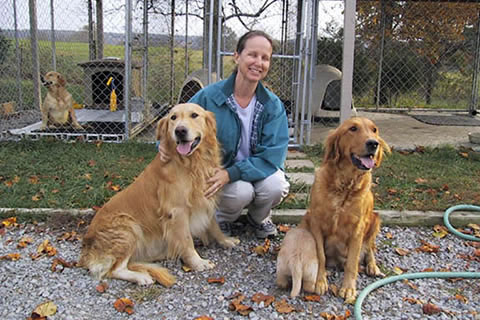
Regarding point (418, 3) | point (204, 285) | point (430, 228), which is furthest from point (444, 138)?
point (204, 285)

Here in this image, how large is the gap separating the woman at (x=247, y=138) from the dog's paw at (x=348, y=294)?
0.91 m

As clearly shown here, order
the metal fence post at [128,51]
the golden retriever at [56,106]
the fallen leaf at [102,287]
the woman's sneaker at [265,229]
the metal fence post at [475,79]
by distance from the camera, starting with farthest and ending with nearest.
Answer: the metal fence post at [475,79]
the golden retriever at [56,106]
the metal fence post at [128,51]
the woman's sneaker at [265,229]
the fallen leaf at [102,287]

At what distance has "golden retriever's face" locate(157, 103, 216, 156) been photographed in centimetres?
273

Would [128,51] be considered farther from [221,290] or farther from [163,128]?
[221,290]

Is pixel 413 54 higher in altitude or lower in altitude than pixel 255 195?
higher

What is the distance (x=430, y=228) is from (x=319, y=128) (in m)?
4.14

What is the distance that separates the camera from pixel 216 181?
2994mm

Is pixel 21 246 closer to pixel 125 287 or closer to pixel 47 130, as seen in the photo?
pixel 125 287

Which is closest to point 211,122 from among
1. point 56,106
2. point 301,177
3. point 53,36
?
point 301,177

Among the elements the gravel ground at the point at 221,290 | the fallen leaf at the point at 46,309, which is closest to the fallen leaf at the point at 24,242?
the gravel ground at the point at 221,290

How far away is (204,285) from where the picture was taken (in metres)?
2.70

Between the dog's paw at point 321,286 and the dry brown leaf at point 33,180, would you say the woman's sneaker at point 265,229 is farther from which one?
the dry brown leaf at point 33,180

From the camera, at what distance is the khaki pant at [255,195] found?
10.3 ft

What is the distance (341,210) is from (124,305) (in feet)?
4.56
